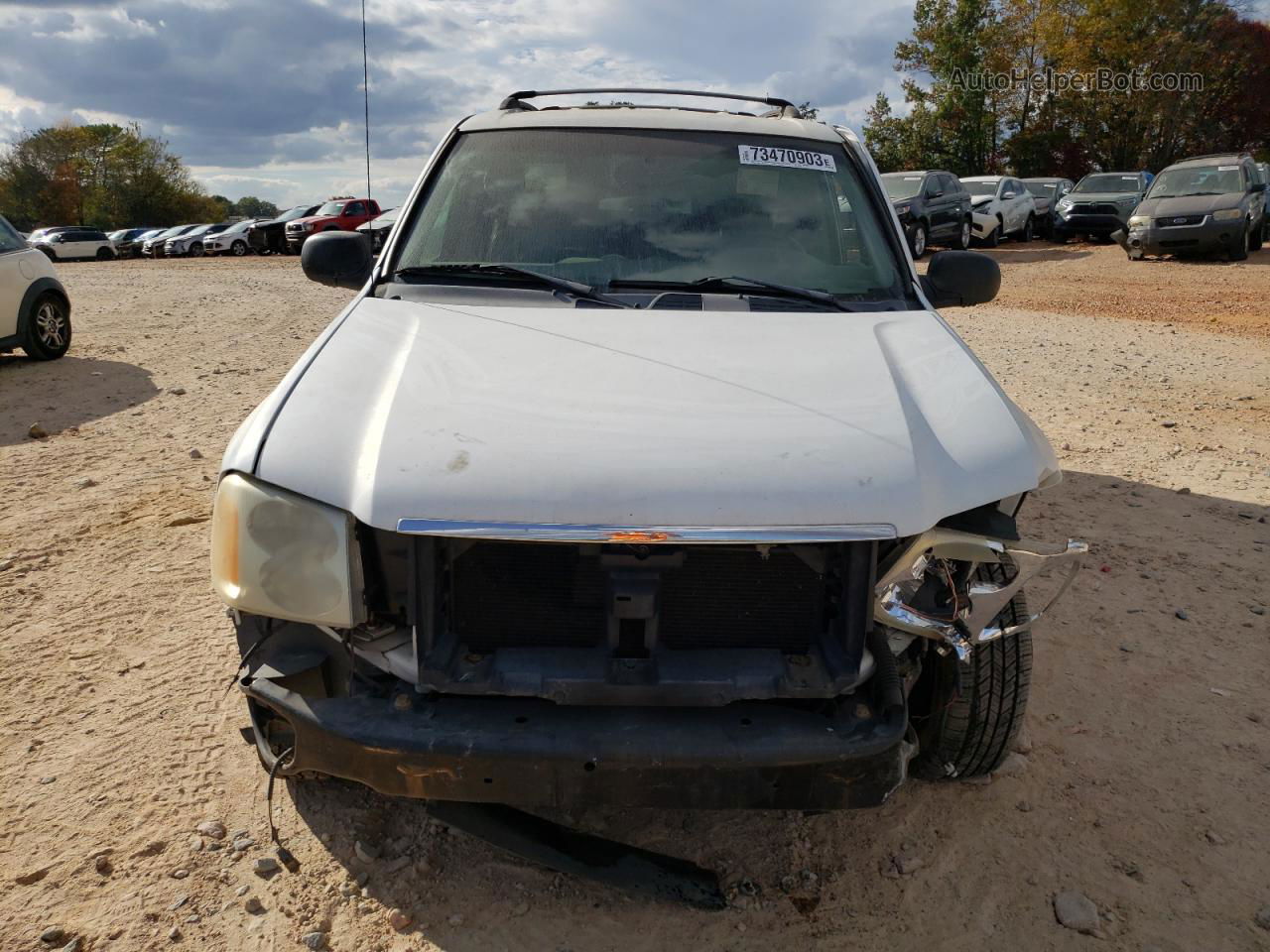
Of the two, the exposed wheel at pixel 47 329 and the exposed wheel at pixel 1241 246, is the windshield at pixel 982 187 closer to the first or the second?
the exposed wheel at pixel 1241 246

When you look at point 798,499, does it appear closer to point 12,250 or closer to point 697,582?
point 697,582

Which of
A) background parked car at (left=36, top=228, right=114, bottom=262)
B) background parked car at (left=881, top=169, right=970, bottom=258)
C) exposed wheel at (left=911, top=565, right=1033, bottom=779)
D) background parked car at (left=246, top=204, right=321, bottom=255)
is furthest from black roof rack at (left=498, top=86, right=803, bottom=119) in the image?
background parked car at (left=36, top=228, right=114, bottom=262)

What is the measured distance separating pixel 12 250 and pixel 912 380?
934 centimetres

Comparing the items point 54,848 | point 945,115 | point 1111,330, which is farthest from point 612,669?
point 945,115

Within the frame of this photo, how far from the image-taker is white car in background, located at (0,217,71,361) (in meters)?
8.85

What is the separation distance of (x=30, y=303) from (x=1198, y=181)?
17597 millimetres

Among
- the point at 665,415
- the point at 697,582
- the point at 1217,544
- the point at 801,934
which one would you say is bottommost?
Answer: the point at 801,934

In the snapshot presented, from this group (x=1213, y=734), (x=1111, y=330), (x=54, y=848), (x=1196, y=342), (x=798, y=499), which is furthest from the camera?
(x=1111, y=330)

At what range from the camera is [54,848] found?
2559 mm

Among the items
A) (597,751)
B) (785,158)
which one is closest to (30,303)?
(785,158)

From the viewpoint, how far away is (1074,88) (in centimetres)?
3509

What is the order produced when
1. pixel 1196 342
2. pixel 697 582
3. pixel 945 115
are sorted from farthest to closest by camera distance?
pixel 945 115 < pixel 1196 342 < pixel 697 582

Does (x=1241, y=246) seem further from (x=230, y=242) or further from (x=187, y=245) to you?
(x=187, y=245)

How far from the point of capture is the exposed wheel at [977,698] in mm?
2543
